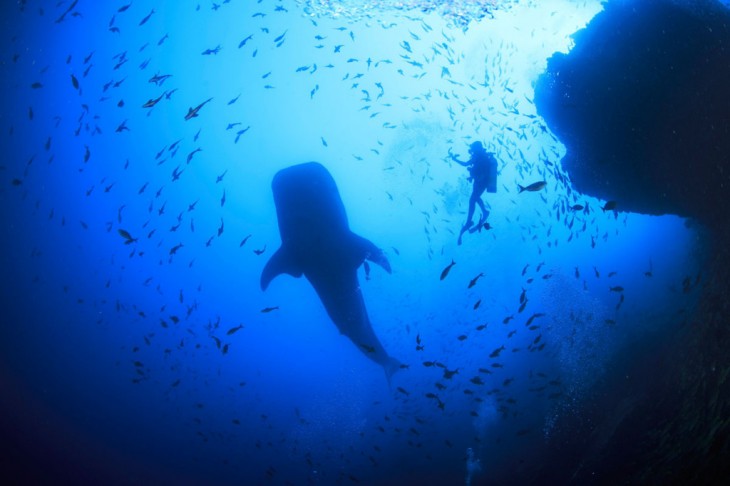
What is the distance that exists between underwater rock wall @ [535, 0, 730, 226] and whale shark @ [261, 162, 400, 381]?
6.16 meters

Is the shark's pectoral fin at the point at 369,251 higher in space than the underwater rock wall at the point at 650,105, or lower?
lower

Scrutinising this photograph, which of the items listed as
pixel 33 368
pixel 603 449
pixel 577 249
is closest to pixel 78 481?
pixel 33 368

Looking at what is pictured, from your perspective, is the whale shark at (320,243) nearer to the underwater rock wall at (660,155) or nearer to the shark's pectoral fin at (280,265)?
the shark's pectoral fin at (280,265)

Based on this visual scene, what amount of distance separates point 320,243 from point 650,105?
8133mm

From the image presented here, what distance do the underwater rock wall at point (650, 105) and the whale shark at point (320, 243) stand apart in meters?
6.16

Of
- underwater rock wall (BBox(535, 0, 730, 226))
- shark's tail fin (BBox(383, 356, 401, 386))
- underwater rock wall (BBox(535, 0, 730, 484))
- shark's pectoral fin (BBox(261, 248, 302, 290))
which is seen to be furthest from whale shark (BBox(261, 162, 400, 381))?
underwater rock wall (BBox(535, 0, 730, 226))

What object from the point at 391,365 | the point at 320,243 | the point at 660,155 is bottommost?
the point at 391,365

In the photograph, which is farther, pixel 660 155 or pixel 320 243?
pixel 320 243

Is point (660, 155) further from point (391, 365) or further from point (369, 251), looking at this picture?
point (391, 365)

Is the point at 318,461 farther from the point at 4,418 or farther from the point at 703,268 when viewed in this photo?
the point at 703,268

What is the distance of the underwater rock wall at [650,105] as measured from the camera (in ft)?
25.7

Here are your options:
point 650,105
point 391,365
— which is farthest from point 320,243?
point 650,105

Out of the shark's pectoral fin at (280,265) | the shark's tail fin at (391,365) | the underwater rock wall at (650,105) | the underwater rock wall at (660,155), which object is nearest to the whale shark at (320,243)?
the shark's pectoral fin at (280,265)

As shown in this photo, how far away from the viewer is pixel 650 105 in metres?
8.68
